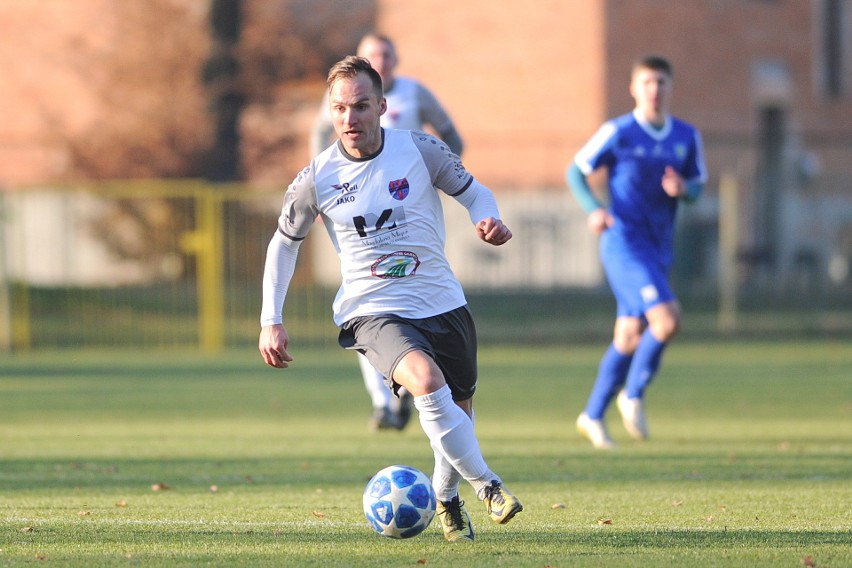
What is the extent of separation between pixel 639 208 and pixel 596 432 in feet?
4.71

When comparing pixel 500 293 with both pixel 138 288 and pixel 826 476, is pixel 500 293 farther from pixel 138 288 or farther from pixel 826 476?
pixel 826 476

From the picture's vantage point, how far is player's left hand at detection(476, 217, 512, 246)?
536 cm

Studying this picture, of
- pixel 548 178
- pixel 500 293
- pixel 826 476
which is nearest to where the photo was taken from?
pixel 826 476

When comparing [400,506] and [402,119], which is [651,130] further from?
[400,506]

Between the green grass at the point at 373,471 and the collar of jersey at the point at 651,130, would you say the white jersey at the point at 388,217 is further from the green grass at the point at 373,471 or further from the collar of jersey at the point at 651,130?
the collar of jersey at the point at 651,130

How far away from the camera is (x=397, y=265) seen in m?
5.62

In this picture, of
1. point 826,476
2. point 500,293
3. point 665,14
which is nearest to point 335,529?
point 826,476

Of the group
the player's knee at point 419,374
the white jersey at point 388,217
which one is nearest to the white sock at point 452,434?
the player's knee at point 419,374

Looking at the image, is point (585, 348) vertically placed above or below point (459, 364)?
below

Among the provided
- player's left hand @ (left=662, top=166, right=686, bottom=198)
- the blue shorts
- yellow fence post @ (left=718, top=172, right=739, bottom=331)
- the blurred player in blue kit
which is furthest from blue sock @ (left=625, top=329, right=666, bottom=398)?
yellow fence post @ (left=718, top=172, right=739, bottom=331)

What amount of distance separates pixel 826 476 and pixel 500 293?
14.2 meters

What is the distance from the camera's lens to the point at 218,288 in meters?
19.1

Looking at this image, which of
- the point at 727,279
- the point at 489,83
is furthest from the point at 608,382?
the point at 489,83

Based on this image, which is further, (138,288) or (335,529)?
(138,288)
